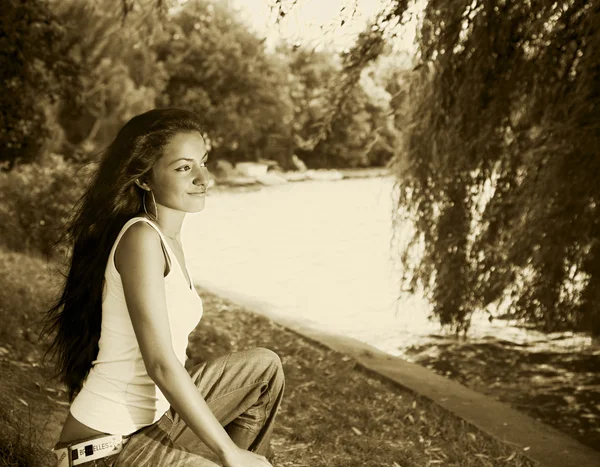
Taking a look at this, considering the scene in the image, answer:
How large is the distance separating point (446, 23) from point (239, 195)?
21.4 metres

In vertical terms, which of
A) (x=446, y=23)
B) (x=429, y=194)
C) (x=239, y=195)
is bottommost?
(x=239, y=195)

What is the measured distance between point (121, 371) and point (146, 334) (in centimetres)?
20

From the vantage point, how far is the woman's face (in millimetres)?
2277

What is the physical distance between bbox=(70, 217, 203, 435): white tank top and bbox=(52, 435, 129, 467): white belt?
3 centimetres

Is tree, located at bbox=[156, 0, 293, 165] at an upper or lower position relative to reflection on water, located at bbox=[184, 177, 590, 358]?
upper

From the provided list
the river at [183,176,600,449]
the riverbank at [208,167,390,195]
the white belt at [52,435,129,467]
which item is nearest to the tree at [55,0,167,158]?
the riverbank at [208,167,390,195]

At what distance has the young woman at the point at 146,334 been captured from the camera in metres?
2.01

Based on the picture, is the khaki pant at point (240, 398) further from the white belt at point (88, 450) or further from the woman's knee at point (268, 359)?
the white belt at point (88, 450)

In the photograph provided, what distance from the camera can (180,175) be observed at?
7.50 ft

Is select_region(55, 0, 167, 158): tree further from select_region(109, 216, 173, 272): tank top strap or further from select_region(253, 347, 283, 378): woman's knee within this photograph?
select_region(109, 216, 173, 272): tank top strap

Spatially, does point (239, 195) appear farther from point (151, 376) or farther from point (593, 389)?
point (151, 376)

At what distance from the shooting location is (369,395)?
504 centimetres

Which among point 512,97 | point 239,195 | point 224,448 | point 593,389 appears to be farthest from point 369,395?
point 239,195

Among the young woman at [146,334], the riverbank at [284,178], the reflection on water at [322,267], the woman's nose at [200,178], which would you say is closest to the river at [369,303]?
the reflection on water at [322,267]
